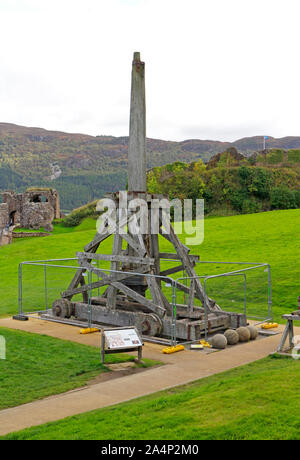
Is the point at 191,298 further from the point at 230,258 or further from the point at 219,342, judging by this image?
the point at 230,258

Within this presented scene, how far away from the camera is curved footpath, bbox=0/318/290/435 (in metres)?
8.51

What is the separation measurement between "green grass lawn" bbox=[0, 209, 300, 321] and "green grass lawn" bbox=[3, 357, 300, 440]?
9.08m

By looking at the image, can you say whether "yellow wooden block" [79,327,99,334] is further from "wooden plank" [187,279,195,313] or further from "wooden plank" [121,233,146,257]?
"wooden plank" [187,279,195,313]

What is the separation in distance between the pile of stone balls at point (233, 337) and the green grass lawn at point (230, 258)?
354 cm

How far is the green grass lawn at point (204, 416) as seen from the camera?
22.2 feet

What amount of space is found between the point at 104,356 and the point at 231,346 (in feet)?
10.7

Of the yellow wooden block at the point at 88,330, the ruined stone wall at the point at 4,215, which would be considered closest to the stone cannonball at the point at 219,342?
the yellow wooden block at the point at 88,330

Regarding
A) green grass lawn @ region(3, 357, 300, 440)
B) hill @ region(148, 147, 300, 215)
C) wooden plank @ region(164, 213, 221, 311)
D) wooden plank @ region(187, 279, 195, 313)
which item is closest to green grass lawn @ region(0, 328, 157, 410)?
green grass lawn @ region(3, 357, 300, 440)

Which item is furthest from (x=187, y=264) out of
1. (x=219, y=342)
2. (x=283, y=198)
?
(x=283, y=198)

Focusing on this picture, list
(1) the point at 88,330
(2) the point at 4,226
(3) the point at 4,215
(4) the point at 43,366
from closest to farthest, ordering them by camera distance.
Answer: (4) the point at 43,366 → (1) the point at 88,330 → (2) the point at 4,226 → (3) the point at 4,215

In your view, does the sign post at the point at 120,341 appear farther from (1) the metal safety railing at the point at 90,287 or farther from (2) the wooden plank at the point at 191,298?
(2) the wooden plank at the point at 191,298

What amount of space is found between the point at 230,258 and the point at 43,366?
20.0 meters

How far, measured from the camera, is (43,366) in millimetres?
11312

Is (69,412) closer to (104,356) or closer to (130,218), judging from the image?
(104,356)
